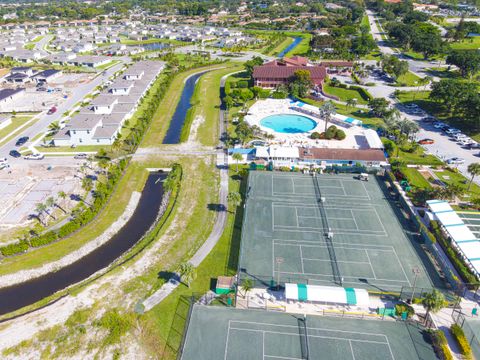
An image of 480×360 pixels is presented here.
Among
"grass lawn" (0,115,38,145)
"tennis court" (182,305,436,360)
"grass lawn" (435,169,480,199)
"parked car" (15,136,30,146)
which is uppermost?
"tennis court" (182,305,436,360)

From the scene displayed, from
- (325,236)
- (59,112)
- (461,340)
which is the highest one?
(461,340)

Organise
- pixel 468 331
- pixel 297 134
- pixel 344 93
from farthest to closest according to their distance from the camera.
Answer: pixel 344 93 < pixel 297 134 < pixel 468 331

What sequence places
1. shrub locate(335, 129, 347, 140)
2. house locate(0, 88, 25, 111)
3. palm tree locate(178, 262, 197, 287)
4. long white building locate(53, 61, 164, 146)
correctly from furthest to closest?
house locate(0, 88, 25, 111) → shrub locate(335, 129, 347, 140) → long white building locate(53, 61, 164, 146) → palm tree locate(178, 262, 197, 287)

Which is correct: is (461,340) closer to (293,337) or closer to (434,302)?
(434,302)

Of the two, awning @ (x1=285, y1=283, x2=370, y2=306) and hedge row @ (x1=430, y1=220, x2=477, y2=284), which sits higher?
awning @ (x1=285, y1=283, x2=370, y2=306)

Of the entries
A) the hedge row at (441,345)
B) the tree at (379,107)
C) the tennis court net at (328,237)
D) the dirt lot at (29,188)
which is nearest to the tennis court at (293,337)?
the hedge row at (441,345)

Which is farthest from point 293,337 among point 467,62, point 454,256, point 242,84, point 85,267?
point 467,62

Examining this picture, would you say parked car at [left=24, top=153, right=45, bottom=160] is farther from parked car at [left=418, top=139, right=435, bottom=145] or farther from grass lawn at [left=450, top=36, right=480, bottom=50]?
grass lawn at [left=450, top=36, right=480, bottom=50]

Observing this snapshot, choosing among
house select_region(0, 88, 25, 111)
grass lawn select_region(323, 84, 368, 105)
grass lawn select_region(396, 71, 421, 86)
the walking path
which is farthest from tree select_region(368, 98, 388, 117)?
house select_region(0, 88, 25, 111)
